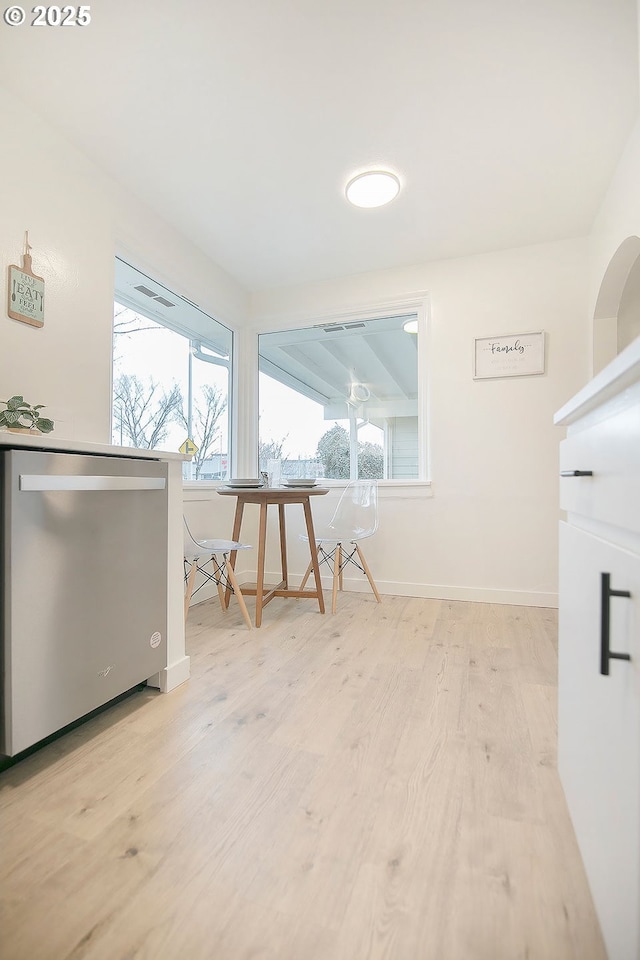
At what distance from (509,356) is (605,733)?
109 inches

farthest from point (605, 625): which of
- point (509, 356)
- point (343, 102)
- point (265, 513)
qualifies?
point (509, 356)

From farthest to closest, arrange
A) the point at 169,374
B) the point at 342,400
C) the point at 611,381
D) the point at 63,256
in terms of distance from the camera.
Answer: the point at 342,400 < the point at 169,374 < the point at 63,256 < the point at 611,381

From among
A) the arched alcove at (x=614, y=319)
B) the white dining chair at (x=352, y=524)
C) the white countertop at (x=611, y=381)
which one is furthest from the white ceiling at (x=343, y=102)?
the white dining chair at (x=352, y=524)

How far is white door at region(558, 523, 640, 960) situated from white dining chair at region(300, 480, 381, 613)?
6.67ft

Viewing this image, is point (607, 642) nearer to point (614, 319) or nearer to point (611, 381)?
point (611, 381)

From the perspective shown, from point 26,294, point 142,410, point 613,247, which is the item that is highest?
point 613,247

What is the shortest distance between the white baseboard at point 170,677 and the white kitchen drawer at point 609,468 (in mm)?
1486

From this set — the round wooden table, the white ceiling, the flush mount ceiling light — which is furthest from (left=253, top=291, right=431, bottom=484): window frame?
the flush mount ceiling light

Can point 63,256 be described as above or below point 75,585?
above

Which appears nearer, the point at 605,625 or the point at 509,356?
the point at 605,625

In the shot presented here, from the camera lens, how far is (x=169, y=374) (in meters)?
2.98

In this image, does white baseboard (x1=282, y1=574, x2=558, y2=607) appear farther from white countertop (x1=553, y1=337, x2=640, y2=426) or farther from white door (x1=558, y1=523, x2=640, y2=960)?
white countertop (x1=553, y1=337, x2=640, y2=426)

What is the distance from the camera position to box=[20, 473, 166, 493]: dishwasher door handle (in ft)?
3.91

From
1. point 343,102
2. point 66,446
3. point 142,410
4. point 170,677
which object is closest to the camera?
point 66,446
